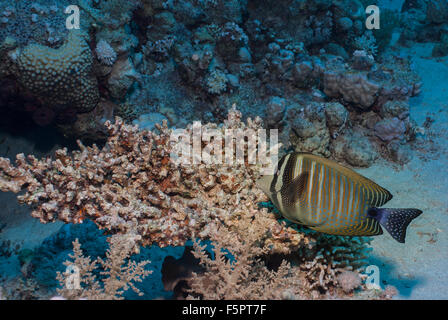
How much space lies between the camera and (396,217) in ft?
6.25

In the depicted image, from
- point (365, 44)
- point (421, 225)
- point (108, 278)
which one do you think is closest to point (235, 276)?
point (108, 278)

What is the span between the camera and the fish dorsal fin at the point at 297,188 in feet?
6.50

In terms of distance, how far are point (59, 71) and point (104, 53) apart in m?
0.92

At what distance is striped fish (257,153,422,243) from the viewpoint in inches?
76.0

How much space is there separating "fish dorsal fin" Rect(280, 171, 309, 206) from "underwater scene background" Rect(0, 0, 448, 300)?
0.35m

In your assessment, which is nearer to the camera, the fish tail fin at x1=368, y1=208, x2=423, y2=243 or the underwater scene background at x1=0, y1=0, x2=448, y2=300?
the fish tail fin at x1=368, y1=208, x2=423, y2=243

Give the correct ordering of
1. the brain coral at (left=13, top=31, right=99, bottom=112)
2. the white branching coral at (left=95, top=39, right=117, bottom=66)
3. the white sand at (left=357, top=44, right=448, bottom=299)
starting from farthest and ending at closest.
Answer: the white branching coral at (left=95, top=39, right=117, bottom=66) → the brain coral at (left=13, top=31, right=99, bottom=112) → the white sand at (left=357, top=44, right=448, bottom=299)

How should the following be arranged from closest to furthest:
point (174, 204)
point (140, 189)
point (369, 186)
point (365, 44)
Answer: point (369, 186), point (174, 204), point (140, 189), point (365, 44)

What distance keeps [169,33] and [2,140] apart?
13.5 feet

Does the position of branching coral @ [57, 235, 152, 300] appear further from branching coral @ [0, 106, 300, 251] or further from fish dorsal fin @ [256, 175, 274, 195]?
fish dorsal fin @ [256, 175, 274, 195]

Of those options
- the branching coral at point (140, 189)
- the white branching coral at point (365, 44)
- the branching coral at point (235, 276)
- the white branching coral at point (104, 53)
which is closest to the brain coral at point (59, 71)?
the white branching coral at point (104, 53)

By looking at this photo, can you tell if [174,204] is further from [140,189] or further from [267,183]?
[267,183]

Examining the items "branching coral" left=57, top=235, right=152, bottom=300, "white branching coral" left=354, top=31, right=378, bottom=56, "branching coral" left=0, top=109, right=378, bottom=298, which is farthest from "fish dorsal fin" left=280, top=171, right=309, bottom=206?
"white branching coral" left=354, top=31, right=378, bottom=56

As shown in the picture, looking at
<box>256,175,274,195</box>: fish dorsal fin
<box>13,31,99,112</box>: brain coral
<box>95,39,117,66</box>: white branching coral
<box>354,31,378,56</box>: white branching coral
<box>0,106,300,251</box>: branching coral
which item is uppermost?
<box>354,31,378,56</box>: white branching coral
